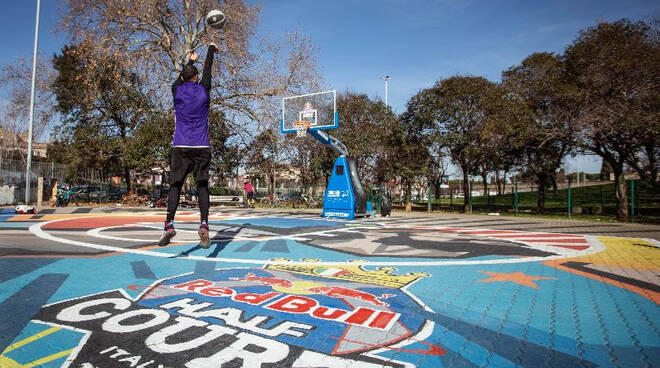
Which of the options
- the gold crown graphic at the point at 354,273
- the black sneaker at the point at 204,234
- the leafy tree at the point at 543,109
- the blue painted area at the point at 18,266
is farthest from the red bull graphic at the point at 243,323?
the leafy tree at the point at 543,109

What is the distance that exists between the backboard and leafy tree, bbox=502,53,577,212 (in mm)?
10076

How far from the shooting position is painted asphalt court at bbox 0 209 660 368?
177cm

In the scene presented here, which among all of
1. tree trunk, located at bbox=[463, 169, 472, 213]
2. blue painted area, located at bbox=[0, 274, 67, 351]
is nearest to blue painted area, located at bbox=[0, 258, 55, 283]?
blue painted area, located at bbox=[0, 274, 67, 351]

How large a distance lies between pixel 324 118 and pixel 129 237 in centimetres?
933

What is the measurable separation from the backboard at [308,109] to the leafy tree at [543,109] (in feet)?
33.1

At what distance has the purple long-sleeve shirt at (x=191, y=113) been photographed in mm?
4117

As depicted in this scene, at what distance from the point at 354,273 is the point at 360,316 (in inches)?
53.7

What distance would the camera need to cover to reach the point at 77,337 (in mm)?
1896

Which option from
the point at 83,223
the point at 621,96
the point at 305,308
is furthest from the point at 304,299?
the point at 621,96

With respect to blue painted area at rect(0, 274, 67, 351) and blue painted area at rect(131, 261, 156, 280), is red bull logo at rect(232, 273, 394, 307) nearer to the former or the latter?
blue painted area at rect(131, 261, 156, 280)

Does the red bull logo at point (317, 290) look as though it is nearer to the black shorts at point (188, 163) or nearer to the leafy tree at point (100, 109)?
the black shorts at point (188, 163)

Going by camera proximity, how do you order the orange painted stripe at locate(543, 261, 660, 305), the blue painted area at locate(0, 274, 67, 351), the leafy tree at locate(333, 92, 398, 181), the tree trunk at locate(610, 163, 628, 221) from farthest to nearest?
the leafy tree at locate(333, 92, 398, 181) < the tree trunk at locate(610, 163, 628, 221) < the orange painted stripe at locate(543, 261, 660, 305) < the blue painted area at locate(0, 274, 67, 351)

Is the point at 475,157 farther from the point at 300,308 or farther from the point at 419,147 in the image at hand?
the point at 300,308

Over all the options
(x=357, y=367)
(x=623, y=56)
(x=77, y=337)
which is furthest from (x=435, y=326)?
(x=623, y=56)
